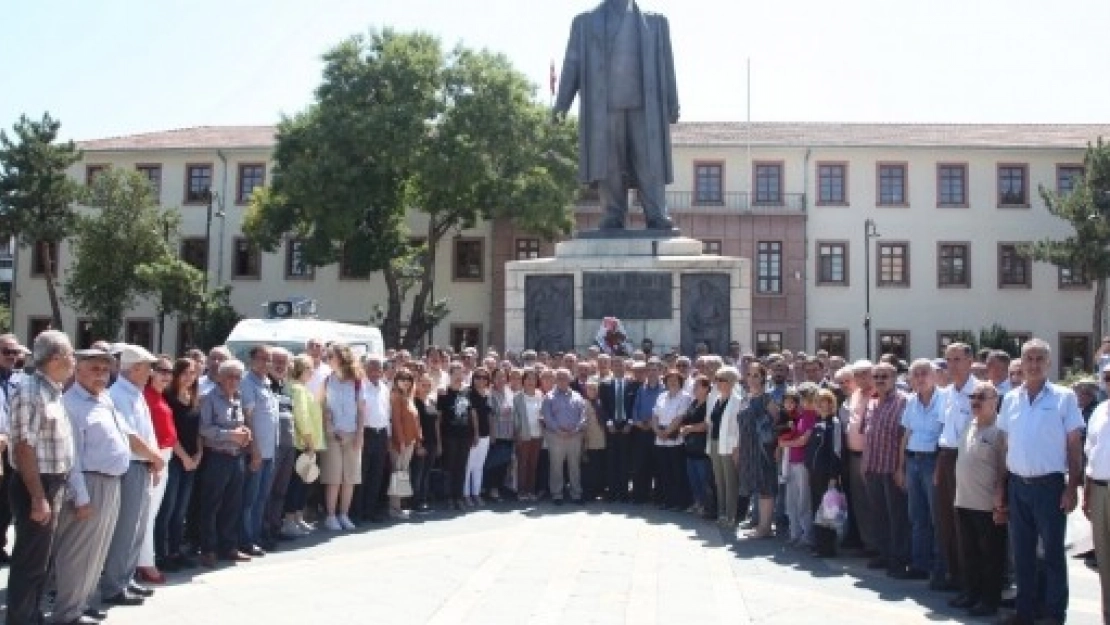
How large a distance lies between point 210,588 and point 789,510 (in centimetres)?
516

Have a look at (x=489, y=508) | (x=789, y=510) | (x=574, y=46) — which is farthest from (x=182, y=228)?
(x=789, y=510)

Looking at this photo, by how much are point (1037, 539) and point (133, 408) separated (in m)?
5.90

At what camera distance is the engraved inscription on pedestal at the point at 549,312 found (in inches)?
591

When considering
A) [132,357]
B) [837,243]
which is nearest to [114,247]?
[837,243]

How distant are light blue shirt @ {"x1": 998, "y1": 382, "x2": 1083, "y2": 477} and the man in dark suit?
21.2 feet

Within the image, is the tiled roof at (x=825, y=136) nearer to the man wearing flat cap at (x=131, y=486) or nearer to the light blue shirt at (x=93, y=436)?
the man wearing flat cap at (x=131, y=486)

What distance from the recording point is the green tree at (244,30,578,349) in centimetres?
3566

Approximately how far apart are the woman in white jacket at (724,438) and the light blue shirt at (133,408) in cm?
584

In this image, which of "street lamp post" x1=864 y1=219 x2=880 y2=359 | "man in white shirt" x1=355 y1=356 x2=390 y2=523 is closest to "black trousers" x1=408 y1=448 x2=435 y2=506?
"man in white shirt" x1=355 y1=356 x2=390 y2=523

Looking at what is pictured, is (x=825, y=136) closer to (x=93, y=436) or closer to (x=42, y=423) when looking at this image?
(x=93, y=436)

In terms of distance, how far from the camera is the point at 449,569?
27.7 ft

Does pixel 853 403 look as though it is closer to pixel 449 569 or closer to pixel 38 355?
pixel 449 569

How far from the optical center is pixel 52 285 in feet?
140

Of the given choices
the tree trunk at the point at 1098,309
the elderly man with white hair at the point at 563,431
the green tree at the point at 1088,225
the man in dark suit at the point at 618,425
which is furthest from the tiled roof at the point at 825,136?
the elderly man with white hair at the point at 563,431
